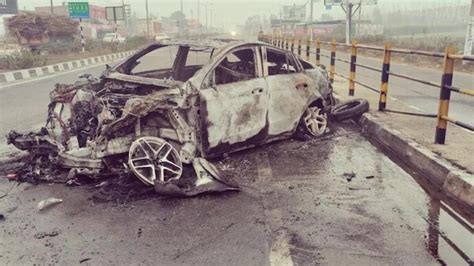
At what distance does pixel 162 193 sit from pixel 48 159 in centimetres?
168

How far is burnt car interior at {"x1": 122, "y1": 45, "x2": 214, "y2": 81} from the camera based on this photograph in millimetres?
→ 6336

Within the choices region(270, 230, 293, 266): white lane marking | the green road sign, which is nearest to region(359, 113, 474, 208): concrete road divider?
region(270, 230, 293, 266): white lane marking

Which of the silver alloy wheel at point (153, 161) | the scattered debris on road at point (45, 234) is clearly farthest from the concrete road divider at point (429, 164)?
the scattered debris on road at point (45, 234)

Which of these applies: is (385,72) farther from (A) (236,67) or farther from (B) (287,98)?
(A) (236,67)

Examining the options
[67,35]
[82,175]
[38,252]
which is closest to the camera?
[38,252]

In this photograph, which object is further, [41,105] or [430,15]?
[430,15]

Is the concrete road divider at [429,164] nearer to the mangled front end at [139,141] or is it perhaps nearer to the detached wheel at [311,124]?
the detached wheel at [311,124]

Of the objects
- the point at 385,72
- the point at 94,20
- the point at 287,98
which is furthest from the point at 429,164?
the point at 94,20

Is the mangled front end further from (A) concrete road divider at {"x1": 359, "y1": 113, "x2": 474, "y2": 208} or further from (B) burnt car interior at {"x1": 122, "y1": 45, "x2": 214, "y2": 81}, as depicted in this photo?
(A) concrete road divider at {"x1": 359, "y1": 113, "x2": 474, "y2": 208}

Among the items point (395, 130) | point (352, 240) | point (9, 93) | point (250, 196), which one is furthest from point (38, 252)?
point (9, 93)

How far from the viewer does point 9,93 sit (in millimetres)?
12734

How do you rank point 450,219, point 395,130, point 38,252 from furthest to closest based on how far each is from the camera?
point 395,130
point 450,219
point 38,252

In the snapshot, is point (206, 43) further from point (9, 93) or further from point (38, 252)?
point (9, 93)

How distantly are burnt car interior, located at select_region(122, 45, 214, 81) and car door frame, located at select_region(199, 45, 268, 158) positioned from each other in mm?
700
